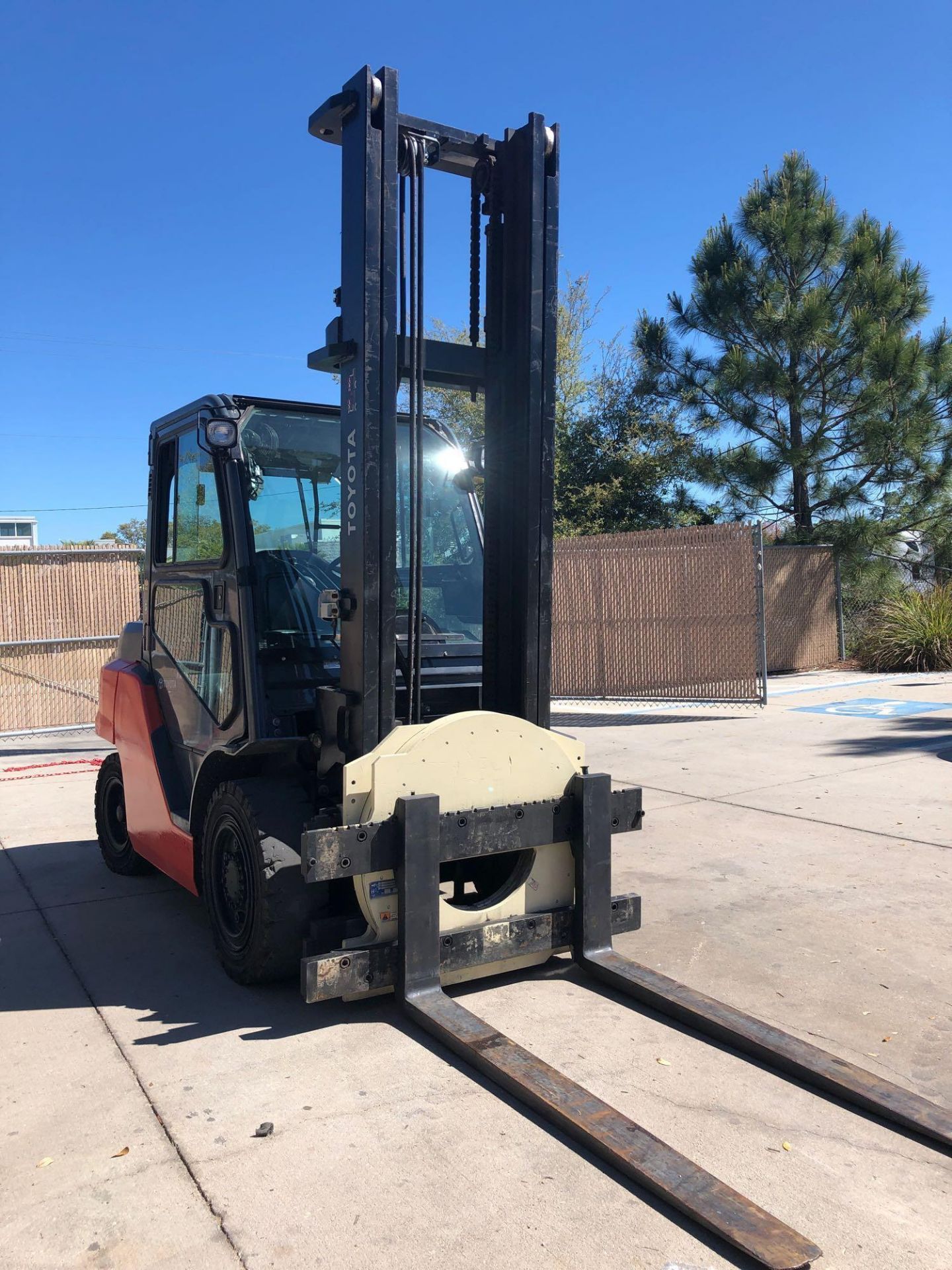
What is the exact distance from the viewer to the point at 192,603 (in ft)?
16.5

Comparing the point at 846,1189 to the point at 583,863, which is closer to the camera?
the point at 846,1189

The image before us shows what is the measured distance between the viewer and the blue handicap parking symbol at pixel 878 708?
1248 centimetres

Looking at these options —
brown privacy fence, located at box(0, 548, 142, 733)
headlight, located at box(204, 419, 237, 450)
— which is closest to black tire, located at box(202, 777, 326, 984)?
headlight, located at box(204, 419, 237, 450)

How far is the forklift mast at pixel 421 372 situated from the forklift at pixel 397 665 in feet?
0.04

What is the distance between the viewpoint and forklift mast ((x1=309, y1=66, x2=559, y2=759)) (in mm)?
4078

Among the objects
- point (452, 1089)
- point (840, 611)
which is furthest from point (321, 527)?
point (840, 611)

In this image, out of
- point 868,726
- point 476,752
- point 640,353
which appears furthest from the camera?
point 640,353

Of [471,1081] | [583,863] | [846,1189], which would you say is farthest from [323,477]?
[846,1189]

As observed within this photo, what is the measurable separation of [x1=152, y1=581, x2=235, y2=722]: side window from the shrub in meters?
14.9

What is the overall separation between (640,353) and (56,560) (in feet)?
43.0

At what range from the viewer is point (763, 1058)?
3.56 m

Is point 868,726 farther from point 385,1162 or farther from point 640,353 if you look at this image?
point 640,353

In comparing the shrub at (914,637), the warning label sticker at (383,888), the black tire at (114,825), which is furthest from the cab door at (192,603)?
the shrub at (914,637)

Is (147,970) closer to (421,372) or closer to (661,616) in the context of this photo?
(421,372)
